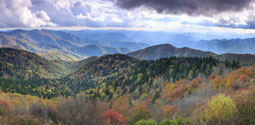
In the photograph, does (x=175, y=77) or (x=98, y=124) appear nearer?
(x=98, y=124)

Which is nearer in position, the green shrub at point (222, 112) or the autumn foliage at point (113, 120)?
the green shrub at point (222, 112)

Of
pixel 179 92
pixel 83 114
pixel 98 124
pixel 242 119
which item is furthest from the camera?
pixel 179 92

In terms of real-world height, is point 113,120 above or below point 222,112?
below

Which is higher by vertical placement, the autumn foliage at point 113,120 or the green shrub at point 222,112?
the green shrub at point 222,112

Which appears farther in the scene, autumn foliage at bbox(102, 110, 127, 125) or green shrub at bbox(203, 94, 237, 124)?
autumn foliage at bbox(102, 110, 127, 125)

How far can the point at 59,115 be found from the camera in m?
17.5

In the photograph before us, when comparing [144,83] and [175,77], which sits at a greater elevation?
[175,77]

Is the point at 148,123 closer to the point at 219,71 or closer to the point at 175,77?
the point at 219,71

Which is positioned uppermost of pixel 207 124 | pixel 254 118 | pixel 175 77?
pixel 254 118

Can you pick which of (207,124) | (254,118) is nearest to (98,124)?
(207,124)

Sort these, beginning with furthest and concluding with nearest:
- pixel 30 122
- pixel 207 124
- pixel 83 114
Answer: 1. pixel 83 114
2. pixel 30 122
3. pixel 207 124

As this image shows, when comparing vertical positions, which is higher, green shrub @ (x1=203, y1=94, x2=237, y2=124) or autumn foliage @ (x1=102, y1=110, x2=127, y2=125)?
green shrub @ (x1=203, y1=94, x2=237, y2=124)

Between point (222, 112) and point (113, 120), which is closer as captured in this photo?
point (222, 112)

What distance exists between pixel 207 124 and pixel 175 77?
92.5m
